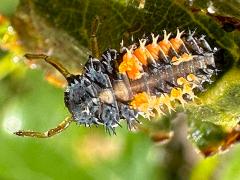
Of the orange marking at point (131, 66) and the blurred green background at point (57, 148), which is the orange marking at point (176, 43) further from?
the blurred green background at point (57, 148)

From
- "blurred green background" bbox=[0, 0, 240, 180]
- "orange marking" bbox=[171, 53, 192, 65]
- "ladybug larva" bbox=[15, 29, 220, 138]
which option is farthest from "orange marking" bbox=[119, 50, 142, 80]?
"blurred green background" bbox=[0, 0, 240, 180]

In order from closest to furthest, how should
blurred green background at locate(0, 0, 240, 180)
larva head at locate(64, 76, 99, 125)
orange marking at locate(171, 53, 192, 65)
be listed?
orange marking at locate(171, 53, 192, 65) → larva head at locate(64, 76, 99, 125) → blurred green background at locate(0, 0, 240, 180)

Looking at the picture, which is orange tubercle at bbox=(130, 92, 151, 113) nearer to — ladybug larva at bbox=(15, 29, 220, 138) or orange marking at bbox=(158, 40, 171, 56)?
ladybug larva at bbox=(15, 29, 220, 138)

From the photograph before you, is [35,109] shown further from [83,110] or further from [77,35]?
[83,110]

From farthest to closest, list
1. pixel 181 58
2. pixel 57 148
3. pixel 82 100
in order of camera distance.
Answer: pixel 57 148
pixel 82 100
pixel 181 58

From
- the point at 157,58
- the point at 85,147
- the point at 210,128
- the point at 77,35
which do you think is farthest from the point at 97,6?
the point at 85,147

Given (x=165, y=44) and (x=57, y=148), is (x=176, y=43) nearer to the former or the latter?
(x=165, y=44)

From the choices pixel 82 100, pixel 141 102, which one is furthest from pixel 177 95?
pixel 82 100
